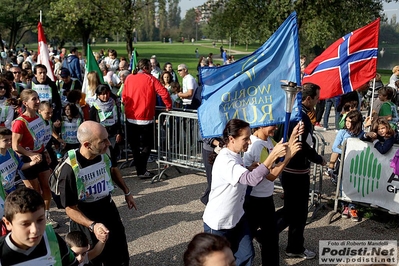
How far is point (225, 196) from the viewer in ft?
13.2

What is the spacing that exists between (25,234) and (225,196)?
1850 mm

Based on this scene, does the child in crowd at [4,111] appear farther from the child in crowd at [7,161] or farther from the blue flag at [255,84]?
the blue flag at [255,84]

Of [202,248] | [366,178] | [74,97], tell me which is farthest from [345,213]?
[74,97]

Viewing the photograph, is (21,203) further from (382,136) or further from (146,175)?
(146,175)

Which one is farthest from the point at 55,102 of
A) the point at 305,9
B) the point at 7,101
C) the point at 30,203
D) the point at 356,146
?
the point at 305,9

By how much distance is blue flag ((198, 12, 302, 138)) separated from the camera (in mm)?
5000

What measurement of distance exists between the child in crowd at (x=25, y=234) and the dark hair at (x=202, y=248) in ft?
3.02

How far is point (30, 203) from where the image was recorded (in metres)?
2.72

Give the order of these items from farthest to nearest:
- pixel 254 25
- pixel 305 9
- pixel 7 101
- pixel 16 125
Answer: pixel 254 25
pixel 305 9
pixel 7 101
pixel 16 125

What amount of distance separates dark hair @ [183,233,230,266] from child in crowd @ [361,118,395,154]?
4322 millimetres

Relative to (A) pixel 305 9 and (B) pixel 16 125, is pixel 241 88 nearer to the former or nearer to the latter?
(B) pixel 16 125

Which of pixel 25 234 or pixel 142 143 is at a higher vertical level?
pixel 25 234

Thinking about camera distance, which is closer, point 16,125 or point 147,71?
point 16,125

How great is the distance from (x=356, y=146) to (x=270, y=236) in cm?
253
